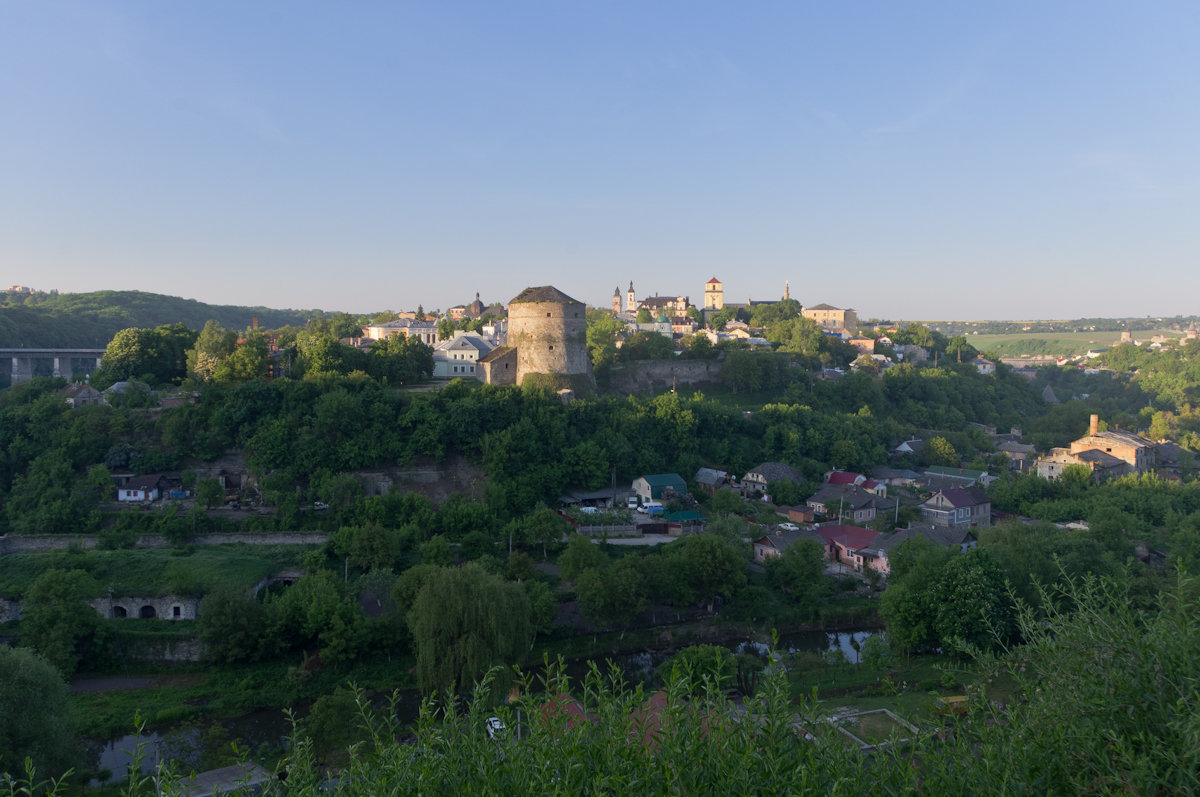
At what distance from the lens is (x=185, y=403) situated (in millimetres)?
26656

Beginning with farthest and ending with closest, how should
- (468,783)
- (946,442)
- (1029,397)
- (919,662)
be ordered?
(1029,397) < (946,442) < (919,662) < (468,783)

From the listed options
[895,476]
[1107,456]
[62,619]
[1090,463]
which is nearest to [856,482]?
[895,476]

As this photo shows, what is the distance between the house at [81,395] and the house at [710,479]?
22052 mm

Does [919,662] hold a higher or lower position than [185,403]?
lower

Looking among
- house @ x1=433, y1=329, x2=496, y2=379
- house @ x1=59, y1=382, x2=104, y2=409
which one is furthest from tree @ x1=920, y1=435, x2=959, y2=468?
house @ x1=59, y1=382, x2=104, y2=409

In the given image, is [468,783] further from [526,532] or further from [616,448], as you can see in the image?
[616,448]

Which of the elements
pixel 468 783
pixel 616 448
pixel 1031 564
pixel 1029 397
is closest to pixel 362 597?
pixel 616 448

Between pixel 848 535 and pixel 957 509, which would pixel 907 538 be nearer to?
pixel 848 535

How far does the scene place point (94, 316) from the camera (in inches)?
2625

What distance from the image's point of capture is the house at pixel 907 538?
22469mm

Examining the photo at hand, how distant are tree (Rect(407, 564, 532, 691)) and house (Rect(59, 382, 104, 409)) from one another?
18778mm

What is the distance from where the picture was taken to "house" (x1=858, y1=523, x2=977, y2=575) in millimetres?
22469

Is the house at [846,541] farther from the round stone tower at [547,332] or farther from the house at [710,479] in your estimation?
the round stone tower at [547,332]

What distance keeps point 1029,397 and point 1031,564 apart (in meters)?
36.7
